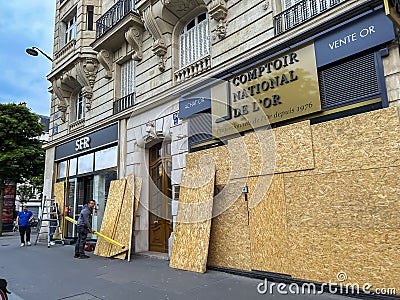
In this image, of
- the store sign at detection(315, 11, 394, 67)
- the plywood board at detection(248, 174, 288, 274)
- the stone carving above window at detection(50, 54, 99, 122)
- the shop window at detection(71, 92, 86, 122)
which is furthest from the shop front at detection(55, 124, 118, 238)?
the store sign at detection(315, 11, 394, 67)

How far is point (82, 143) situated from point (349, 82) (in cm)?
1061

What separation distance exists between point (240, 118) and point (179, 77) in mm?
2876

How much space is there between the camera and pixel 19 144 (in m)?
18.1

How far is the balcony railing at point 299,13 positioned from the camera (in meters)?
6.13

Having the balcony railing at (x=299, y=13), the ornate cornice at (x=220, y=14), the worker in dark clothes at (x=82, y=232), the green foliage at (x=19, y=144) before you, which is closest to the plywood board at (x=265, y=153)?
the balcony railing at (x=299, y=13)

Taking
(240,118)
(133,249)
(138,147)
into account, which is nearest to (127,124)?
(138,147)

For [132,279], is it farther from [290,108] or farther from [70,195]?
[70,195]

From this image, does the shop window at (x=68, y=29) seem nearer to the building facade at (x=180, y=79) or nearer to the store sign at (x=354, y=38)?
the building facade at (x=180, y=79)

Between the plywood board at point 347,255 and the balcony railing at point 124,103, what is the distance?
7.30 metres

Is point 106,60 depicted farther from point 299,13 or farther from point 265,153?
point 265,153

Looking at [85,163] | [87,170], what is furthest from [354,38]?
[85,163]

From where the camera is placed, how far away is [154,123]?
9602 millimetres

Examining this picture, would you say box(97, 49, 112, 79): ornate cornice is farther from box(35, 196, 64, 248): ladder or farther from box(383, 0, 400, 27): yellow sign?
box(383, 0, 400, 27): yellow sign

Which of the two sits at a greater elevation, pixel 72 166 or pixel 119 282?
pixel 72 166
